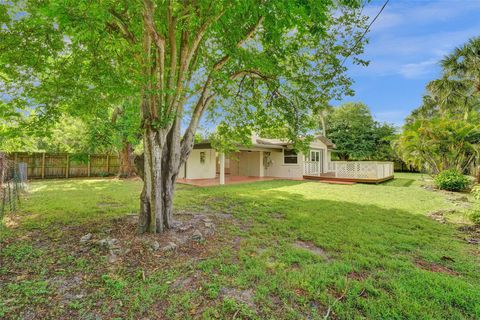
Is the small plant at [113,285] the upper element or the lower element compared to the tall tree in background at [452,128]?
lower

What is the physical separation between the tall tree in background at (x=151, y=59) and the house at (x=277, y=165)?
335 inches

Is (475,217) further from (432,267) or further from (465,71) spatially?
(465,71)

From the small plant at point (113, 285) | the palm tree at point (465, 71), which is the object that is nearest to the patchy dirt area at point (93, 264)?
the small plant at point (113, 285)

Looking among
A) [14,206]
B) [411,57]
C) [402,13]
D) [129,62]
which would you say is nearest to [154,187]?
[129,62]

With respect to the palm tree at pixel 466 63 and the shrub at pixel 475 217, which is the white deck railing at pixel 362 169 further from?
the shrub at pixel 475 217

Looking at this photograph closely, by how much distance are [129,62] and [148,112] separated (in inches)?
53.4

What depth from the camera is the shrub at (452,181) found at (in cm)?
1094

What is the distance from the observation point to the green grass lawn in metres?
2.44

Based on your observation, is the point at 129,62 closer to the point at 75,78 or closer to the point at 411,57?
the point at 75,78

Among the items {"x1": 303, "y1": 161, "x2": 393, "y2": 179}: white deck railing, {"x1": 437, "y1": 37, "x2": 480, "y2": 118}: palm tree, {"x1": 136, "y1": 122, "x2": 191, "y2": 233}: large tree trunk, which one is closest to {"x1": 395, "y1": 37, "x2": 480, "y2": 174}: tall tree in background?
{"x1": 437, "y1": 37, "x2": 480, "y2": 118}: palm tree

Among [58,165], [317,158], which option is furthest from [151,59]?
[317,158]

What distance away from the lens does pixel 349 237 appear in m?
4.68

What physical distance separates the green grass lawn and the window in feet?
38.2

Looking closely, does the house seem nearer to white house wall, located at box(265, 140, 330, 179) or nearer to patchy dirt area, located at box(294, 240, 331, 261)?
white house wall, located at box(265, 140, 330, 179)
